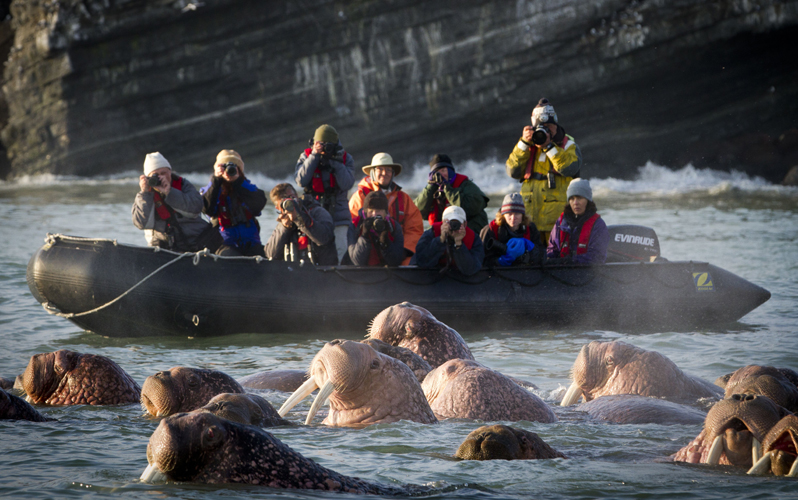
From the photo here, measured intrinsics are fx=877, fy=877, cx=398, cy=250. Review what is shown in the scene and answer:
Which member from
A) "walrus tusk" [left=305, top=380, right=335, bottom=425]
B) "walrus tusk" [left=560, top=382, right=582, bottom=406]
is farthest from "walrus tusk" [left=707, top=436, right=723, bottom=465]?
"walrus tusk" [left=305, top=380, right=335, bottom=425]

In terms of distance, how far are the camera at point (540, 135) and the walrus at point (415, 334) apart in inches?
182

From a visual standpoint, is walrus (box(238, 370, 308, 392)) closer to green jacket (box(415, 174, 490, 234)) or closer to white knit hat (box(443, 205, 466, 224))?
white knit hat (box(443, 205, 466, 224))

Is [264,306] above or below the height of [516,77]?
below

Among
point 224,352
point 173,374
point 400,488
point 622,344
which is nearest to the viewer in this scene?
point 400,488

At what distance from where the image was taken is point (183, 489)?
3.69 metres

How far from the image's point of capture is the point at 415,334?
19.9 ft

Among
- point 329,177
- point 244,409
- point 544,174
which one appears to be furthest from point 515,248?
point 244,409

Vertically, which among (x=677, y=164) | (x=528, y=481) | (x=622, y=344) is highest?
(x=677, y=164)

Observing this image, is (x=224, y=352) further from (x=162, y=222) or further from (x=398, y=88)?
(x=398, y=88)

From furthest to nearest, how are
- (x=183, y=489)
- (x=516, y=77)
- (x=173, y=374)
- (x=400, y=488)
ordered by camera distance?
(x=516, y=77), (x=173, y=374), (x=400, y=488), (x=183, y=489)

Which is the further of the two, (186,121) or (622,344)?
(186,121)

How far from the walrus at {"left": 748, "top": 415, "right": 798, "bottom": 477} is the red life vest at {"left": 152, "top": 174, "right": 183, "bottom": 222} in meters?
6.76

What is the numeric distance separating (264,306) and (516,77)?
1841 cm

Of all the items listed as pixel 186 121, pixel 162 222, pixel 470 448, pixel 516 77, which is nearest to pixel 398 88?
pixel 516 77
